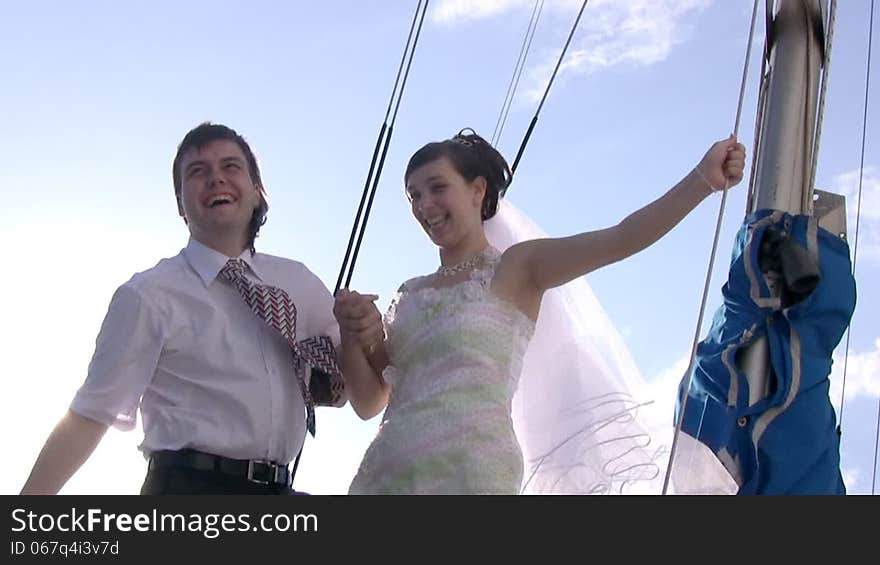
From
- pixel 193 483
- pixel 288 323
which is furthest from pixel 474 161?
pixel 193 483

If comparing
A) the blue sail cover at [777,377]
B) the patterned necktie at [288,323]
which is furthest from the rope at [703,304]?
the patterned necktie at [288,323]

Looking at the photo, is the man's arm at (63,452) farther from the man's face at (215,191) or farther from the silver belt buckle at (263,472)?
the man's face at (215,191)

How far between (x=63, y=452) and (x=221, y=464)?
1.04ft

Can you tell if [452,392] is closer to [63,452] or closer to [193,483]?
[193,483]

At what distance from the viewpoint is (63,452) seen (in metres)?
2.57

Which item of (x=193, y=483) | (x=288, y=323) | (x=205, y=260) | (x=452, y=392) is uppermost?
(x=205, y=260)

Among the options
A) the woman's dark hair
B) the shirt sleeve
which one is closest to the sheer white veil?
the woman's dark hair

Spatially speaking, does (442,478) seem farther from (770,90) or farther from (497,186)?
(770,90)

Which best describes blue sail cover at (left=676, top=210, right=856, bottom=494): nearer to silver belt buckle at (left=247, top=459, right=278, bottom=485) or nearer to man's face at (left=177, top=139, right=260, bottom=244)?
silver belt buckle at (left=247, top=459, right=278, bottom=485)

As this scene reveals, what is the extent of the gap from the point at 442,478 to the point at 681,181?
73cm

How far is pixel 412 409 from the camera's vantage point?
260 cm

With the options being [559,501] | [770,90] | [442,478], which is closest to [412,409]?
[442,478]

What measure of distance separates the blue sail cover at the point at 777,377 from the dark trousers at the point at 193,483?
87cm

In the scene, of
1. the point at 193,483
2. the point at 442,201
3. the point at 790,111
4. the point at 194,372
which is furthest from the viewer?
the point at 790,111
